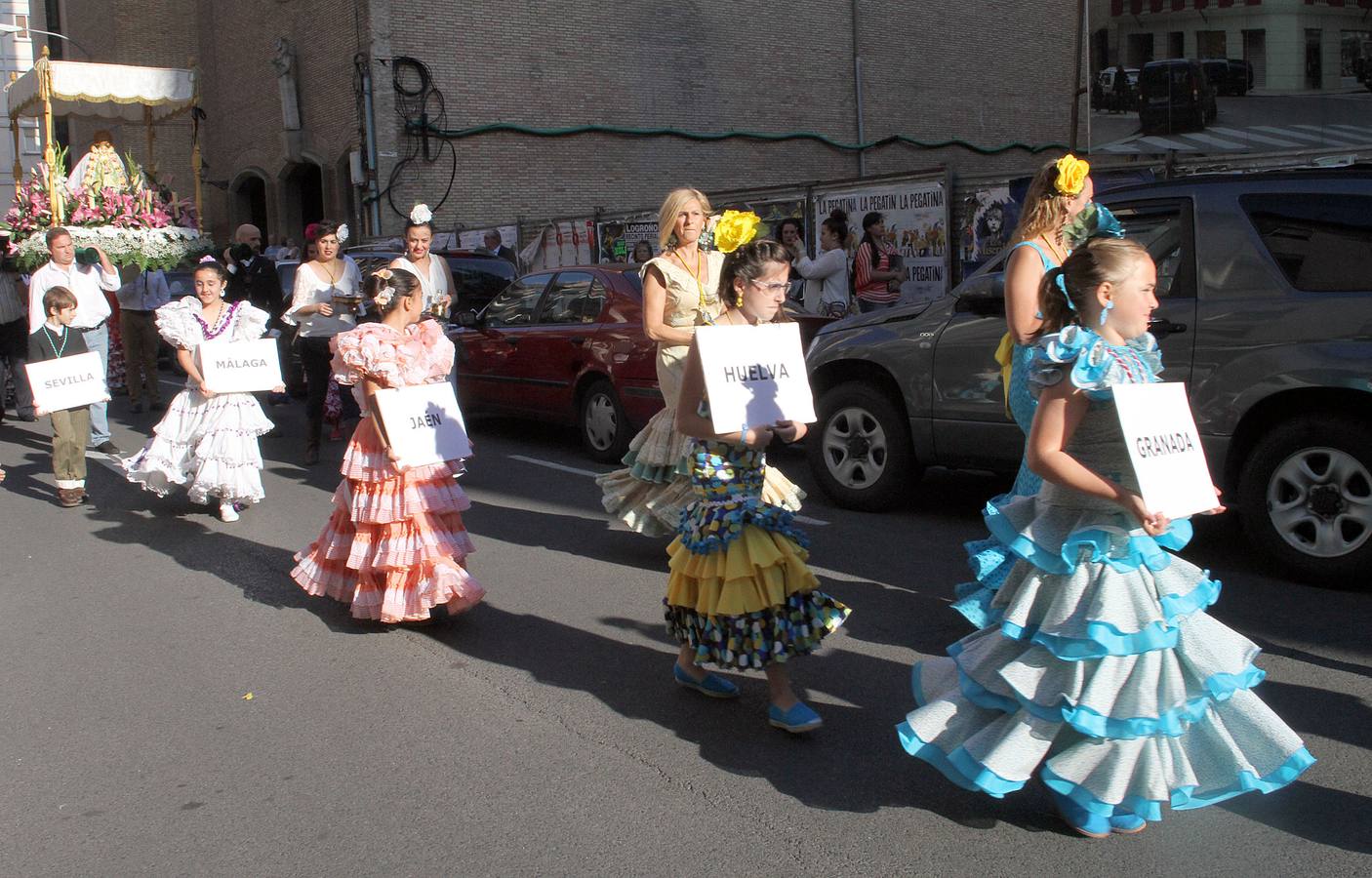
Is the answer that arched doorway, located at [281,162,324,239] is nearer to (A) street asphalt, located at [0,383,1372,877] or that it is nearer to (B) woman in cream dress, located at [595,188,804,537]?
(A) street asphalt, located at [0,383,1372,877]

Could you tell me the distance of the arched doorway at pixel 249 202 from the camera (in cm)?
3103

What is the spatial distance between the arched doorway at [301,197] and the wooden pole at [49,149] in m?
12.1

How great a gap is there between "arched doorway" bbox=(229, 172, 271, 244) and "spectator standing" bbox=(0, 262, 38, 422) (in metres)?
17.7

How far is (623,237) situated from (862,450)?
10.7 m

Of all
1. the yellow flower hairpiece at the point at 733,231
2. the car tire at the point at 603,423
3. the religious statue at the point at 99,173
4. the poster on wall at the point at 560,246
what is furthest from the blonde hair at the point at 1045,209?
the poster on wall at the point at 560,246

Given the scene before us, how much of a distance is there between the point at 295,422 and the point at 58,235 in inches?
134

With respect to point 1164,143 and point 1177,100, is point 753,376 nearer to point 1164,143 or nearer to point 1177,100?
point 1164,143

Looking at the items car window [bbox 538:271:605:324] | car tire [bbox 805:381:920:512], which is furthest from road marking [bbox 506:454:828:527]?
car tire [bbox 805:381:920:512]

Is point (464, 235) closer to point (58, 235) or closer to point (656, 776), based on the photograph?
point (58, 235)

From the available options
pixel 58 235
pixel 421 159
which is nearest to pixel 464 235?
pixel 421 159

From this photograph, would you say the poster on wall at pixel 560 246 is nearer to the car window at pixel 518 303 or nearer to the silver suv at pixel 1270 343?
the car window at pixel 518 303

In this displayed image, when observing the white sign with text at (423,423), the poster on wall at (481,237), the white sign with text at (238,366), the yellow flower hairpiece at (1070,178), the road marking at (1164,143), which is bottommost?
the white sign with text at (423,423)

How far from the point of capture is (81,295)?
10.5 metres

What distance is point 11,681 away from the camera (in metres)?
5.23
